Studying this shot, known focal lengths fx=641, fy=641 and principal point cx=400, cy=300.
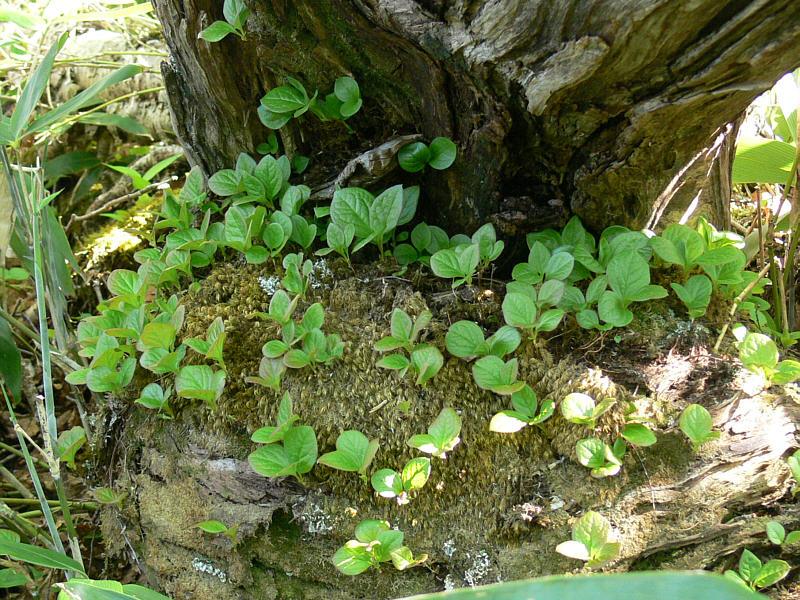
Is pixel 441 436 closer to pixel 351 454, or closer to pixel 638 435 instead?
A: pixel 351 454

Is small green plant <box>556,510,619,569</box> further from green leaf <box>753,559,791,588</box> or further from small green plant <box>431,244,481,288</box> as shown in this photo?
small green plant <box>431,244,481,288</box>

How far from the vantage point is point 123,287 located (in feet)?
5.29

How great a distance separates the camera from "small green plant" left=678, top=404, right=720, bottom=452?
1.26 meters

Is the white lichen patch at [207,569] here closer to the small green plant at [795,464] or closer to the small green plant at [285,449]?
the small green plant at [285,449]

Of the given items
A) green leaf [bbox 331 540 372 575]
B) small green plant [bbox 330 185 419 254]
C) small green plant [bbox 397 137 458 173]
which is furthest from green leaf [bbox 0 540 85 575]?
small green plant [bbox 397 137 458 173]

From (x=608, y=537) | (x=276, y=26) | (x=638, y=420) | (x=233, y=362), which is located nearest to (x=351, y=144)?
(x=276, y=26)

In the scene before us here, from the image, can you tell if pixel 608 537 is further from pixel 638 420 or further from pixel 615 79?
pixel 615 79

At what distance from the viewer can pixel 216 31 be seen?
148 centimetres

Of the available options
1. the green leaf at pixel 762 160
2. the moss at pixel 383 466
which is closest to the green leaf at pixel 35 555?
the moss at pixel 383 466

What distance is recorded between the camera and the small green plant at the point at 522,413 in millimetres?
1282

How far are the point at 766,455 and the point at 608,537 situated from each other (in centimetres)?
38

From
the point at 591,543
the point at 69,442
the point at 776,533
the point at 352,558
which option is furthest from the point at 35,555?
the point at 776,533

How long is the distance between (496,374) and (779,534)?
609 mm

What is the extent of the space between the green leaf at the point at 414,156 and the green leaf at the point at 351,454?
0.67 m
